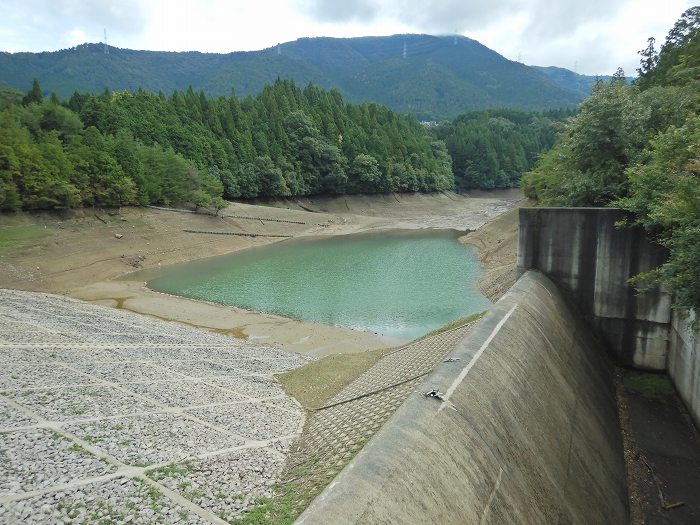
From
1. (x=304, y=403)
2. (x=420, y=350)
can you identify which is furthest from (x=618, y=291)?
(x=304, y=403)

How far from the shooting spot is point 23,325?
18656 millimetres

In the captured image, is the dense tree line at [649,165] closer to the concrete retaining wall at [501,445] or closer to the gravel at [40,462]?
the concrete retaining wall at [501,445]

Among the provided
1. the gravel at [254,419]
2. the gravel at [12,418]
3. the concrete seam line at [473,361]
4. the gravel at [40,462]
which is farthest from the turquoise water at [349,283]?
the gravel at [40,462]

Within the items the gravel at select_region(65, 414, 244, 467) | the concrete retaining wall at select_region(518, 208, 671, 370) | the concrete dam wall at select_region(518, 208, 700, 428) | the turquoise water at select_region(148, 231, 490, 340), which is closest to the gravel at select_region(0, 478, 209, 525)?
the gravel at select_region(65, 414, 244, 467)

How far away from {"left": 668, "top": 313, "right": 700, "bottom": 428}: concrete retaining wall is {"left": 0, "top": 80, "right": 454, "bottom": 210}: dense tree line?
4160 cm

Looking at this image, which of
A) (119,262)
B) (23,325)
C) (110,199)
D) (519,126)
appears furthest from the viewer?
(519,126)

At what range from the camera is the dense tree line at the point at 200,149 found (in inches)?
1652

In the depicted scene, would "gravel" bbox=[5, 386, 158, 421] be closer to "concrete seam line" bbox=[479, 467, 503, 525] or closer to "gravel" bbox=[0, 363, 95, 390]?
"gravel" bbox=[0, 363, 95, 390]

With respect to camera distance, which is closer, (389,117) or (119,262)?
(119,262)

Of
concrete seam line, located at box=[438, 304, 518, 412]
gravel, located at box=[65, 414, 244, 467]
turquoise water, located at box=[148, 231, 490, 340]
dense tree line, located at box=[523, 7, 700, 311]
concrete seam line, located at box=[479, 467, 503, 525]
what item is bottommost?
turquoise water, located at box=[148, 231, 490, 340]

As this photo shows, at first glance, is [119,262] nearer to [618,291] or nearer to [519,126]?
[618,291]

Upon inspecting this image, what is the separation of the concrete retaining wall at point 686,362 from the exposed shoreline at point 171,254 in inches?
400

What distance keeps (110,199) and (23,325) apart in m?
28.9

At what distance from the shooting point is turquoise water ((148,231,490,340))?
25953 millimetres
